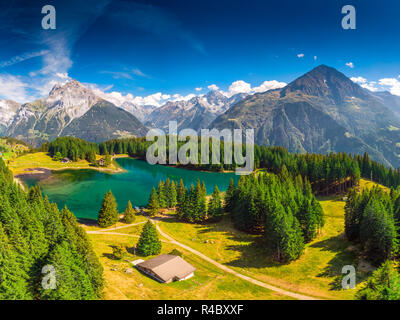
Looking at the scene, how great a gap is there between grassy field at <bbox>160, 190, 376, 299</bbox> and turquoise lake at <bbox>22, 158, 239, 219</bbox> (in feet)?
121

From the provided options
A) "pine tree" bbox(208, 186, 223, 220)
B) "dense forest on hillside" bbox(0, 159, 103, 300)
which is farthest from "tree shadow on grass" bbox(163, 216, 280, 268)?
"dense forest on hillside" bbox(0, 159, 103, 300)

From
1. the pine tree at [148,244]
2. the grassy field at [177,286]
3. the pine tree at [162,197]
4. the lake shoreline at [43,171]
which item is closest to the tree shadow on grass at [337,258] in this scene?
the grassy field at [177,286]

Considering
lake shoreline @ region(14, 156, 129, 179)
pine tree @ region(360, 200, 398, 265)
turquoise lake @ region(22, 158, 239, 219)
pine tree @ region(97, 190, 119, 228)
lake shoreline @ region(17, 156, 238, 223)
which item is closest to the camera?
pine tree @ region(360, 200, 398, 265)

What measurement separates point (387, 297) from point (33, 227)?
55.2 meters

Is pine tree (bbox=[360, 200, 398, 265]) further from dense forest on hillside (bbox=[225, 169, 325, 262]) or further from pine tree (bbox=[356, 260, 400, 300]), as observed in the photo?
pine tree (bbox=[356, 260, 400, 300])

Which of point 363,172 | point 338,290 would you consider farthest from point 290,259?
point 363,172

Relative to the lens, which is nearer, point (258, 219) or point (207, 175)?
point (258, 219)

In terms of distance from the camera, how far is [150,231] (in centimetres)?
6103

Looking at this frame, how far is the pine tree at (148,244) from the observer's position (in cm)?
6004

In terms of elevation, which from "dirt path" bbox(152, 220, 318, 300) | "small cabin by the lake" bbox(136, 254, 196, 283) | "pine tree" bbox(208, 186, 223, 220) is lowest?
"dirt path" bbox(152, 220, 318, 300)

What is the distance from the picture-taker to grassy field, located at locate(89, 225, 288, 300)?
40.4 meters
